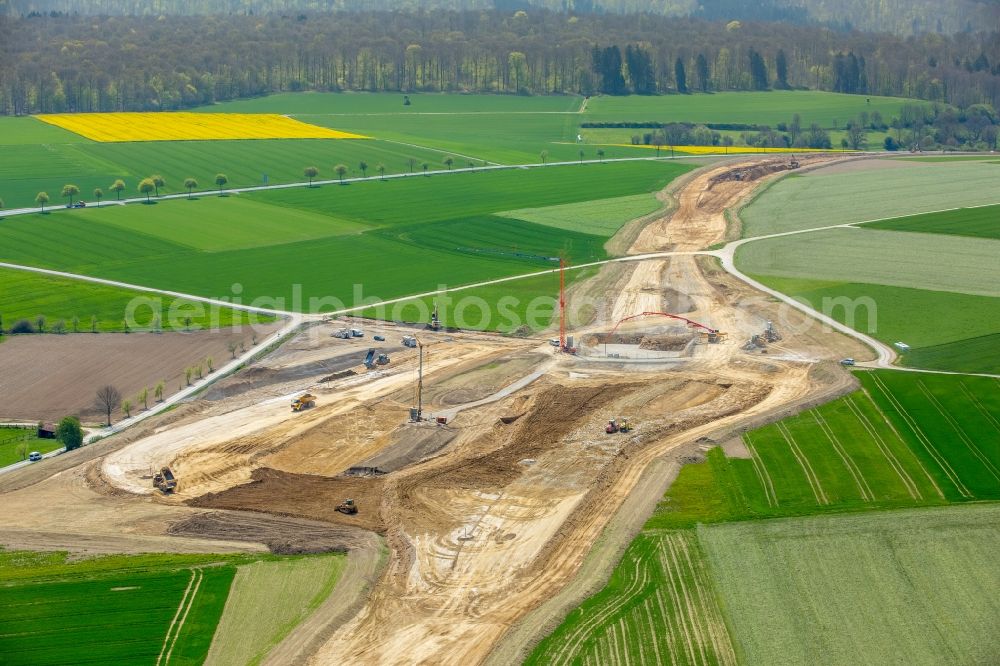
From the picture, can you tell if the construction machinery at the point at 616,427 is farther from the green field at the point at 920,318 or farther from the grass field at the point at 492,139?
the grass field at the point at 492,139

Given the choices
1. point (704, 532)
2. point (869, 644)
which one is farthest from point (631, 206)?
point (869, 644)

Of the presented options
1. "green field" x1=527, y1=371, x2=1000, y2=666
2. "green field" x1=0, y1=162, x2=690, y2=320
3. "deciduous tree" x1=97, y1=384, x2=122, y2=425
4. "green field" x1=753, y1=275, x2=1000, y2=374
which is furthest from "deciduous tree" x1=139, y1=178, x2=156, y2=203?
"green field" x1=527, y1=371, x2=1000, y2=666

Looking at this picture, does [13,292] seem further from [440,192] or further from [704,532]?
[704,532]

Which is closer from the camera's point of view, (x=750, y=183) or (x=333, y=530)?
(x=333, y=530)

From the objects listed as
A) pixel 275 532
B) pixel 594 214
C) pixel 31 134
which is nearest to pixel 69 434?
pixel 275 532

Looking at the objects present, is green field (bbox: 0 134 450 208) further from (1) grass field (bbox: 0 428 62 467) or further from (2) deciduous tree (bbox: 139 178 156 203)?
(1) grass field (bbox: 0 428 62 467)
